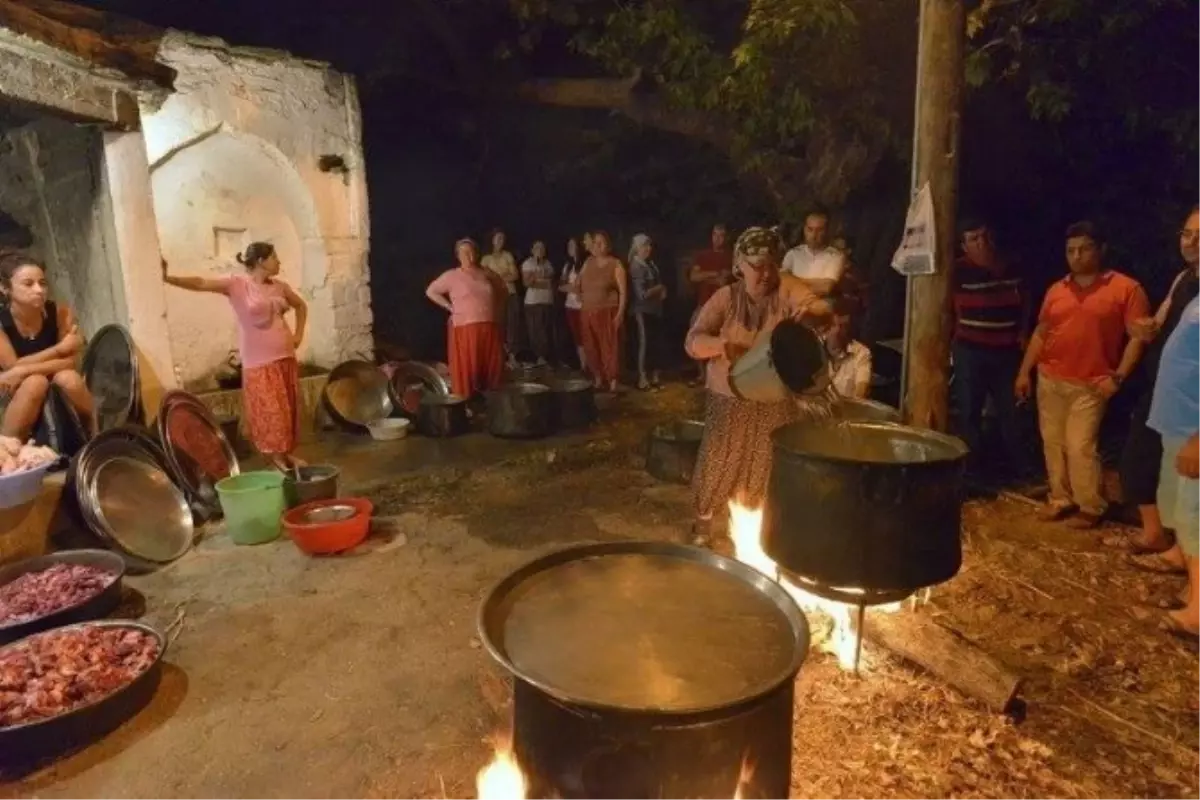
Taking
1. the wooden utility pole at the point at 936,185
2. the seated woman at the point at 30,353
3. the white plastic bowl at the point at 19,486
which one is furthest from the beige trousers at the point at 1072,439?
the seated woman at the point at 30,353

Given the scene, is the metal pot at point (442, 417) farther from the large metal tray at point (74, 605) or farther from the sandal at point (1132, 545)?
the sandal at point (1132, 545)

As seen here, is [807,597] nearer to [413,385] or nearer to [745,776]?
[745,776]

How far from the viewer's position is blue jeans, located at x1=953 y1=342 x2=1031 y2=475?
6.24m

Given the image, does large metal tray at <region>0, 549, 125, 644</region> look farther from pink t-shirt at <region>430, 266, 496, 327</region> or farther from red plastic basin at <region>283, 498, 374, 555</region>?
pink t-shirt at <region>430, 266, 496, 327</region>

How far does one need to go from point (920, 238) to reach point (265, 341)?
4.79 m

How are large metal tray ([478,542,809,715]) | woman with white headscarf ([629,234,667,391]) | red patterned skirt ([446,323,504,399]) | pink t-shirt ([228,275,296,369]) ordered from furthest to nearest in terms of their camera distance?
woman with white headscarf ([629,234,667,391]), red patterned skirt ([446,323,504,399]), pink t-shirt ([228,275,296,369]), large metal tray ([478,542,809,715])

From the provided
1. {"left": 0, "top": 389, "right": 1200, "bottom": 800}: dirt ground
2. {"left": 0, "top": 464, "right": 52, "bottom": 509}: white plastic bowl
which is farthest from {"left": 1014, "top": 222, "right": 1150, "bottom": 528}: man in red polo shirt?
{"left": 0, "top": 464, "right": 52, "bottom": 509}: white plastic bowl

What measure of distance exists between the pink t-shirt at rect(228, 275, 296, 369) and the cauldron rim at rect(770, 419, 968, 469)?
4209 mm

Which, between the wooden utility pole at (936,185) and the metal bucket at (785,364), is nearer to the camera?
the metal bucket at (785,364)

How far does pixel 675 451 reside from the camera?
658cm

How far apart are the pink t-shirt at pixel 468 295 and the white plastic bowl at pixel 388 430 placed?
1.24 meters

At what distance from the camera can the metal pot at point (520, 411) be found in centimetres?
766

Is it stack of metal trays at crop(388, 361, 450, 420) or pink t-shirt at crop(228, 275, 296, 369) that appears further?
stack of metal trays at crop(388, 361, 450, 420)

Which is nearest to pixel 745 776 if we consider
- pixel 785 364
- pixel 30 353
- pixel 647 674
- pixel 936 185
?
pixel 647 674
